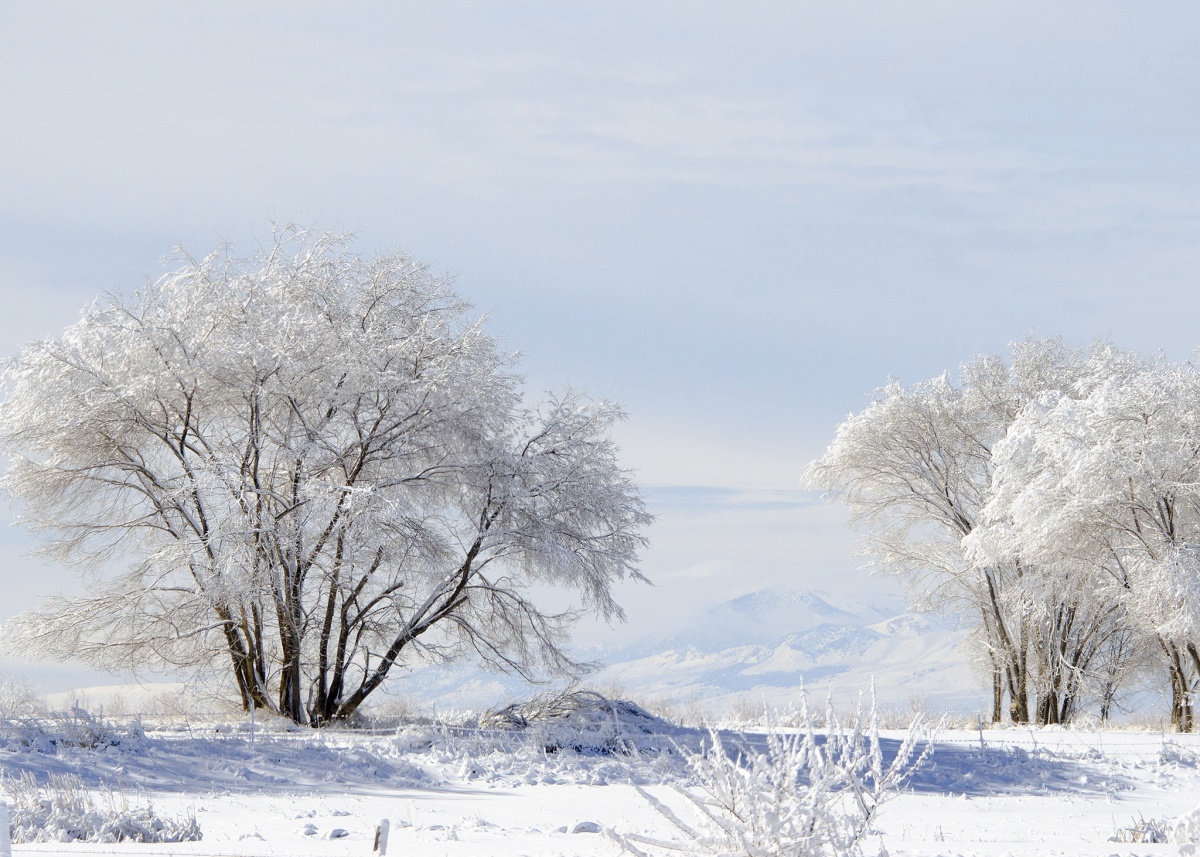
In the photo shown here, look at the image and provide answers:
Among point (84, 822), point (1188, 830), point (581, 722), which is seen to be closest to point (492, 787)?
point (581, 722)

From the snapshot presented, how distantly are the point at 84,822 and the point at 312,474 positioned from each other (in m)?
11.8

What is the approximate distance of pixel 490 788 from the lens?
559 inches

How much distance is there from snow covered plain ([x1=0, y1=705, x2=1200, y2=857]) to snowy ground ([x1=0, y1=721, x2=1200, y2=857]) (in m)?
0.03

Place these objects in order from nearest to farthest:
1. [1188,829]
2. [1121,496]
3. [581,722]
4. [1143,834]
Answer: [1188,829] < [1143,834] < [581,722] < [1121,496]

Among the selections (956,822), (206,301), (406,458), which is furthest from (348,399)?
(956,822)

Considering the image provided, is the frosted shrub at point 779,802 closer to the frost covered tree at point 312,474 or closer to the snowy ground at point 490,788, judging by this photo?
the snowy ground at point 490,788

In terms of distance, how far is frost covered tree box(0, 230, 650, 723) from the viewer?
2028 centimetres

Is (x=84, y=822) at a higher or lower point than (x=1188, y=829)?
lower

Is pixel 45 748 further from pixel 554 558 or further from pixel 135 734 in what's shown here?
pixel 554 558

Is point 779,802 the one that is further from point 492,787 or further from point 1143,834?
point 492,787

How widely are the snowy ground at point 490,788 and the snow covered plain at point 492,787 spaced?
3 cm

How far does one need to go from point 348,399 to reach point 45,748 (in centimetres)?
837

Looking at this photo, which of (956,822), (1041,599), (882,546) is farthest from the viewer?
(882,546)

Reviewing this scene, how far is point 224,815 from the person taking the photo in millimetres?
11102
